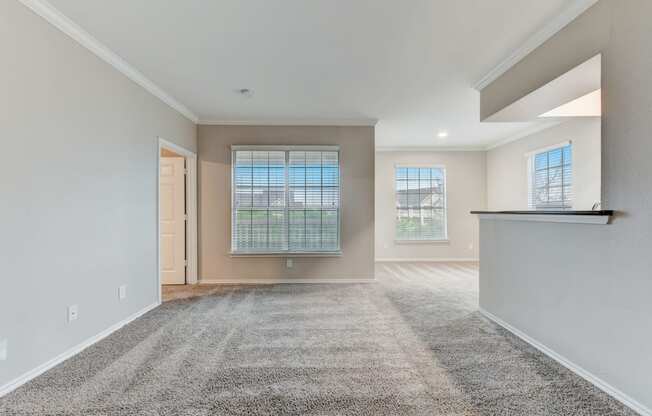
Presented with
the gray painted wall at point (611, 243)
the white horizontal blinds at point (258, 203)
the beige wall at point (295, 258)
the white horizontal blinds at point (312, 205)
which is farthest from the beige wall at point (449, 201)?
the gray painted wall at point (611, 243)

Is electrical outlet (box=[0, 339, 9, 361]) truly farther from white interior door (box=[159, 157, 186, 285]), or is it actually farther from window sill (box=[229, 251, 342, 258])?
window sill (box=[229, 251, 342, 258])

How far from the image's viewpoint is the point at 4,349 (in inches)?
78.4

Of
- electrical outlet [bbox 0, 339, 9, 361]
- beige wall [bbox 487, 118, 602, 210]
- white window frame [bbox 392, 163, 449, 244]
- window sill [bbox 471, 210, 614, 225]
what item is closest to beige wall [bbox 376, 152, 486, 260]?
white window frame [bbox 392, 163, 449, 244]

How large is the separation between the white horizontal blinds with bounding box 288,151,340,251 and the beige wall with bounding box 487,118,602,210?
333 centimetres

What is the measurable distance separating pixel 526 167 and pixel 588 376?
4784 mm

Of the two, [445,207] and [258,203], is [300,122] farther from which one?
[445,207]

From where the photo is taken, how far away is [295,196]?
513 cm

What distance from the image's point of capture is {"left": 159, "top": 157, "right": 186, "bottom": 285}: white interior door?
4879 millimetres

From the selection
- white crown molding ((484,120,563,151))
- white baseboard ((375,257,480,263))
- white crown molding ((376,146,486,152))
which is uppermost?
white crown molding ((484,120,563,151))

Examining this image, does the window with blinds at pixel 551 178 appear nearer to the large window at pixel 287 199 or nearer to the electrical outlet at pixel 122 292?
the large window at pixel 287 199

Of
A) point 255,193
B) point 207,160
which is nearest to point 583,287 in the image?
point 255,193

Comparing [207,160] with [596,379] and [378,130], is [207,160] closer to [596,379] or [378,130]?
[378,130]

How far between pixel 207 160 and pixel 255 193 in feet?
3.00

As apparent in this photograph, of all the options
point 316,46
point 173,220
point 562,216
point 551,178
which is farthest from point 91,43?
point 551,178
